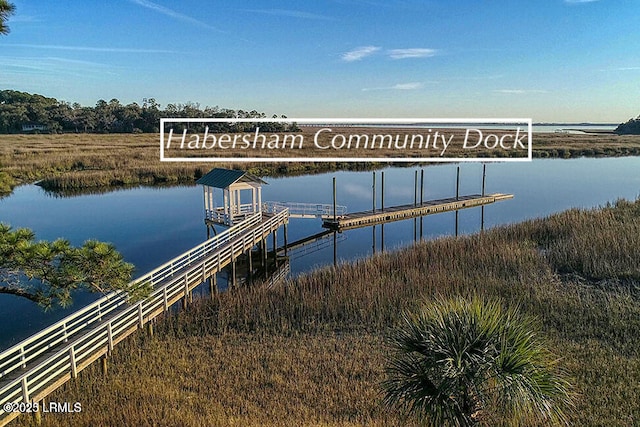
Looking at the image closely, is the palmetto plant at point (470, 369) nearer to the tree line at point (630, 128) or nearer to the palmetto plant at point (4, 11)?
the palmetto plant at point (4, 11)

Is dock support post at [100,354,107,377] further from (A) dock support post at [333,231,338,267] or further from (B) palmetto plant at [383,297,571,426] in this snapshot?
(A) dock support post at [333,231,338,267]

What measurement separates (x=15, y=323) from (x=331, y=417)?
378 inches

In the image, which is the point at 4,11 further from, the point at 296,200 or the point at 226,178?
the point at 296,200

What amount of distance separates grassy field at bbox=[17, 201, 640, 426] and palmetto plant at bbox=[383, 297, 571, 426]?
1.97 meters

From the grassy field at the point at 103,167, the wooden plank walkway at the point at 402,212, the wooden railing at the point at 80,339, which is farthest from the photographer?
the grassy field at the point at 103,167

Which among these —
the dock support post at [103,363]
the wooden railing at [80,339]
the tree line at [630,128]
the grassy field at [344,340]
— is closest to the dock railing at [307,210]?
the wooden railing at [80,339]

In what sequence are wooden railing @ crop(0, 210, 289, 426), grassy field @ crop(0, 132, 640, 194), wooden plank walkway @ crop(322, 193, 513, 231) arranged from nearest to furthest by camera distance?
wooden railing @ crop(0, 210, 289, 426) → wooden plank walkway @ crop(322, 193, 513, 231) → grassy field @ crop(0, 132, 640, 194)

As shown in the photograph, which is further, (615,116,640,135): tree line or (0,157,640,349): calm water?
(615,116,640,135): tree line

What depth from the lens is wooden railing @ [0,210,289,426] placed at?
683cm

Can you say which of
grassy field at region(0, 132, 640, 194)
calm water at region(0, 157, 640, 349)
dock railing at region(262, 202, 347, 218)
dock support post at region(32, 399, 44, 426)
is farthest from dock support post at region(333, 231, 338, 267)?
grassy field at region(0, 132, 640, 194)

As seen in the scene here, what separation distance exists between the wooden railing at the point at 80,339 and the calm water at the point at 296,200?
2.69 m

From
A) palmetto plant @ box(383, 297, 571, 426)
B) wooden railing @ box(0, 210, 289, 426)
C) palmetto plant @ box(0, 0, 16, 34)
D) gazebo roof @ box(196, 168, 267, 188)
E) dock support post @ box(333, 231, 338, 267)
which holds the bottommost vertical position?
dock support post @ box(333, 231, 338, 267)

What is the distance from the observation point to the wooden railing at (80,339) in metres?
6.83

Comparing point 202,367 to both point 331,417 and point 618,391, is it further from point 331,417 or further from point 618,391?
point 618,391
